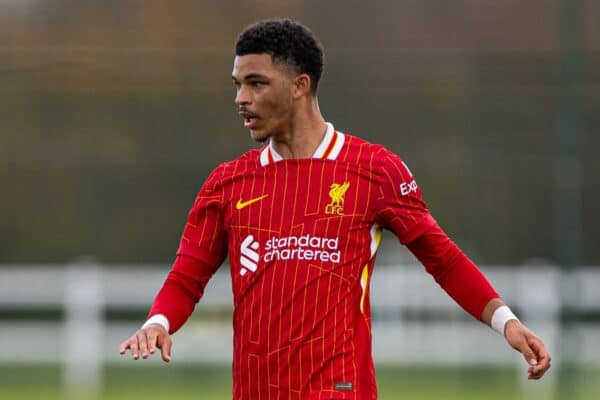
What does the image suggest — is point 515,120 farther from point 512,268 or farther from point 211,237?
point 211,237

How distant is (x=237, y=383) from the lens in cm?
510

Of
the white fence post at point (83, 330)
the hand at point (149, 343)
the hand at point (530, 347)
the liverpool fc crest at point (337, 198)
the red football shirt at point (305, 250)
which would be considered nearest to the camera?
the hand at point (149, 343)

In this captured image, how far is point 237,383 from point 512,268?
9893 mm

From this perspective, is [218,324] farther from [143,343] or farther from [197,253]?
[143,343]

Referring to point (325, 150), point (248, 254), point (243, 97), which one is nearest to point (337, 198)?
point (325, 150)

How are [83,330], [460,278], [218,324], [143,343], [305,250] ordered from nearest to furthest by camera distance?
[143,343] → [305,250] → [460,278] → [83,330] → [218,324]

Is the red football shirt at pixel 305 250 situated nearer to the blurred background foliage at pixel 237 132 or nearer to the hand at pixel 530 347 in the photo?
the hand at pixel 530 347

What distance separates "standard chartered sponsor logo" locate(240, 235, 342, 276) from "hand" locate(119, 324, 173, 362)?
38cm

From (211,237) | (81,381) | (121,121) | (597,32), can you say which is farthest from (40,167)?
(211,237)

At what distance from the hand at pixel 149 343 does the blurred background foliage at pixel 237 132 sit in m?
9.46

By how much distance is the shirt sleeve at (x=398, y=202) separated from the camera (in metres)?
5.06

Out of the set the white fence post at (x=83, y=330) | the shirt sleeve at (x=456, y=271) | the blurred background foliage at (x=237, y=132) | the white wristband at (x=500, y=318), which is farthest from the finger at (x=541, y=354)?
the blurred background foliage at (x=237, y=132)

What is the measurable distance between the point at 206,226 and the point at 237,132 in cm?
979

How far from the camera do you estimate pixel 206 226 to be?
519cm
